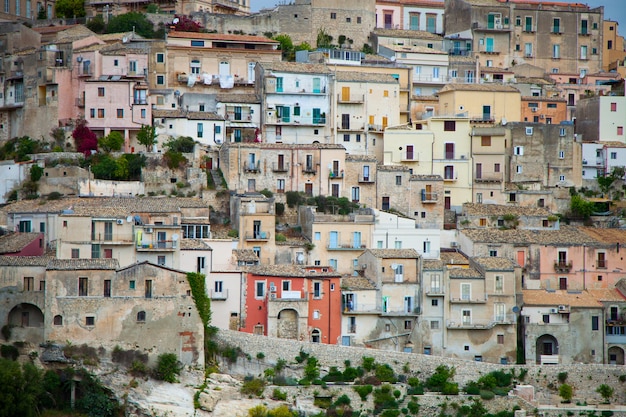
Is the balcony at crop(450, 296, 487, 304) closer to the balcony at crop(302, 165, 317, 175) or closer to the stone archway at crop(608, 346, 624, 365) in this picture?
the stone archway at crop(608, 346, 624, 365)

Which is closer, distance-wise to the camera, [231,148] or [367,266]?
[367,266]

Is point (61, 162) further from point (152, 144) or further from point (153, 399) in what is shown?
point (153, 399)

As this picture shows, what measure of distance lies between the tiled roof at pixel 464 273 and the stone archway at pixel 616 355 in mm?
7009

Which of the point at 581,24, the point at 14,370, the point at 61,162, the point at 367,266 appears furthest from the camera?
the point at 581,24

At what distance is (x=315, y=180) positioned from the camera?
71.1m

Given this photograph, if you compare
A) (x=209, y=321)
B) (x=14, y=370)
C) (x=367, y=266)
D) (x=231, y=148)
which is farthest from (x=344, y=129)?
(x=14, y=370)

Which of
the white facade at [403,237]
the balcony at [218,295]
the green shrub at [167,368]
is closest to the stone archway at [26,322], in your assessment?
the green shrub at [167,368]

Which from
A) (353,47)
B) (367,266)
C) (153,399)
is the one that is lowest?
(153,399)

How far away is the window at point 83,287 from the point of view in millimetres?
56781

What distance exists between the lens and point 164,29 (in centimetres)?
8431

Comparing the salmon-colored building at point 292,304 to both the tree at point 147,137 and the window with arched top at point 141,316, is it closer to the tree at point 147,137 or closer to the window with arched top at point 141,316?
the window with arched top at point 141,316

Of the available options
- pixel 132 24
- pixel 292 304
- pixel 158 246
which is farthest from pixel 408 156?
pixel 132 24

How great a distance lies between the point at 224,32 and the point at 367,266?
25.5 meters

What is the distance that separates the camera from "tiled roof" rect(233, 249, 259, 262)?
206ft
